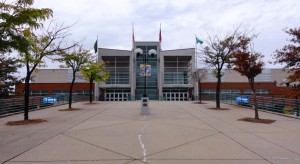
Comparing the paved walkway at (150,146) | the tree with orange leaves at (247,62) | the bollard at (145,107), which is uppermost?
the tree with orange leaves at (247,62)

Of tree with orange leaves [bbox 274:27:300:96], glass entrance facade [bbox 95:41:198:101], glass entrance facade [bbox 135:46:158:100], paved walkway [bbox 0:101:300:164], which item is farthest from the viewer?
glass entrance facade [bbox 135:46:158:100]

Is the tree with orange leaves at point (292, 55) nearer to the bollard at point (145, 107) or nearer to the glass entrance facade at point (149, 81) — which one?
the bollard at point (145, 107)

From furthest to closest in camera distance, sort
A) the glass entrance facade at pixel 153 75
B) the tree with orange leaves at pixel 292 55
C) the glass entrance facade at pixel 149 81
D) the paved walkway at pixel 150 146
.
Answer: the glass entrance facade at pixel 149 81
the glass entrance facade at pixel 153 75
the tree with orange leaves at pixel 292 55
the paved walkway at pixel 150 146

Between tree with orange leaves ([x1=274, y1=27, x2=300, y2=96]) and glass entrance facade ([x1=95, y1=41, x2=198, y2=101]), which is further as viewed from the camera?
glass entrance facade ([x1=95, y1=41, x2=198, y2=101])

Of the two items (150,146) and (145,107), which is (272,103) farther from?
(150,146)

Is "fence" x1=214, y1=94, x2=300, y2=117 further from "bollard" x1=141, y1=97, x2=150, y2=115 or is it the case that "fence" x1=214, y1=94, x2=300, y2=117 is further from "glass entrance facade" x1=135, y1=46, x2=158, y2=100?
"glass entrance facade" x1=135, y1=46, x2=158, y2=100

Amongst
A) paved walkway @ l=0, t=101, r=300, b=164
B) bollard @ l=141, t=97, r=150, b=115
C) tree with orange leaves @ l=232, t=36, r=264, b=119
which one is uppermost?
tree with orange leaves @ l=232, t=36, r=264, b=119

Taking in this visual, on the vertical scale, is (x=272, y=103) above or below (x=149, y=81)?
below

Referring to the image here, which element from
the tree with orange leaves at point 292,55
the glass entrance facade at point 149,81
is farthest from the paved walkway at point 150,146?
the glass entrance facade at point 149,81

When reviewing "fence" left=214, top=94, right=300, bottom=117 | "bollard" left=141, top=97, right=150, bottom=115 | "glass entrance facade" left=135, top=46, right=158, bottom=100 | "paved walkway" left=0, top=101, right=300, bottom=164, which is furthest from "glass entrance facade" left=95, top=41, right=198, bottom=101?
"paved walkway" left=0, top=101, right=300, bottom=164

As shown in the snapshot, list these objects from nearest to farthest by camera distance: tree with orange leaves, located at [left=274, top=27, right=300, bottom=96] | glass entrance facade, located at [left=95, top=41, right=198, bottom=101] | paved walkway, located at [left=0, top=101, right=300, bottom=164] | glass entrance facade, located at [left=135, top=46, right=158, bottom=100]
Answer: paved walkway, located at [left=0, top=101, right=300, bottom=164] → tree with orange leaves, located at [left=274, top=27, right=300, bottom=96] → glass entrance facade, located at [left=95, top=41, right=198, bottom=101] → glass entrance facade, located at [left=135, top=46, right=158, bottom=100]

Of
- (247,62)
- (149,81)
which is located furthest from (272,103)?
(149,81)

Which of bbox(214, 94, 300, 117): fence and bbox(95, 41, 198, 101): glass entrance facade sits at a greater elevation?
bbox(95, 41, 198, 101): glass entrance facade

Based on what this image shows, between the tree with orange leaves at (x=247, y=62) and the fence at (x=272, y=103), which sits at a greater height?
the tree with orange leaves at (x=247, y=62)
